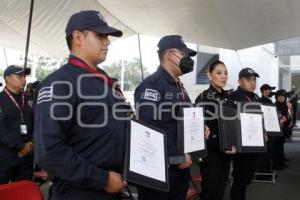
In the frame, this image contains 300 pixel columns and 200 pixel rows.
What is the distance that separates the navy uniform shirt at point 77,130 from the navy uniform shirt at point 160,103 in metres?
0.64

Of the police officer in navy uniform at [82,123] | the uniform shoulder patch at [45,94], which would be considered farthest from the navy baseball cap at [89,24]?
the uniform shoulder patch at [45,94]

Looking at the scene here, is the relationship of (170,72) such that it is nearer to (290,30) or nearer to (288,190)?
(288,190)

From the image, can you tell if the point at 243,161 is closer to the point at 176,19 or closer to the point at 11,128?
the point at 11,128

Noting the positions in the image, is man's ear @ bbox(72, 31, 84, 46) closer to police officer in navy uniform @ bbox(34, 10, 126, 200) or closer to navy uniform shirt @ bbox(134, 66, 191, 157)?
police officer in navy uniform @ bbox(34, 10, 126, 200)

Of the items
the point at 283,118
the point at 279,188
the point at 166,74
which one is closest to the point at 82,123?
the point at 166,74

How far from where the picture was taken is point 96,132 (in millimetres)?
1375

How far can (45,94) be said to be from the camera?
4.30 ft

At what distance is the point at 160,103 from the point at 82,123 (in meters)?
0.84

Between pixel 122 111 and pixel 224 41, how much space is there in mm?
7559

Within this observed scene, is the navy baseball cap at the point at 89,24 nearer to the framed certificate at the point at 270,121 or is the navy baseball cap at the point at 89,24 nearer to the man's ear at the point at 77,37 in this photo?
the man's ear at the point at 77,37

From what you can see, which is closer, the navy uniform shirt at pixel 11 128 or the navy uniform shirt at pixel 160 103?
the navy uniform shirt at pixel 160 103

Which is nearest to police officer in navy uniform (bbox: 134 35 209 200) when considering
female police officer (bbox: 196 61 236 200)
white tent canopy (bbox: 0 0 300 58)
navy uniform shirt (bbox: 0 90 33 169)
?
female police officer (bbox: 196 61 236 200)

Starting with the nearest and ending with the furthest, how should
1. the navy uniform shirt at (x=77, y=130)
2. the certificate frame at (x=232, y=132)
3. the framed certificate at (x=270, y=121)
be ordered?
the navy uniform shirt at (x=77, y=130)
the certificate frame at (x=232, y=132)
the framed certificate at (x=270, y=121)

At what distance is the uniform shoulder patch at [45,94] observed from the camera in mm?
1300
